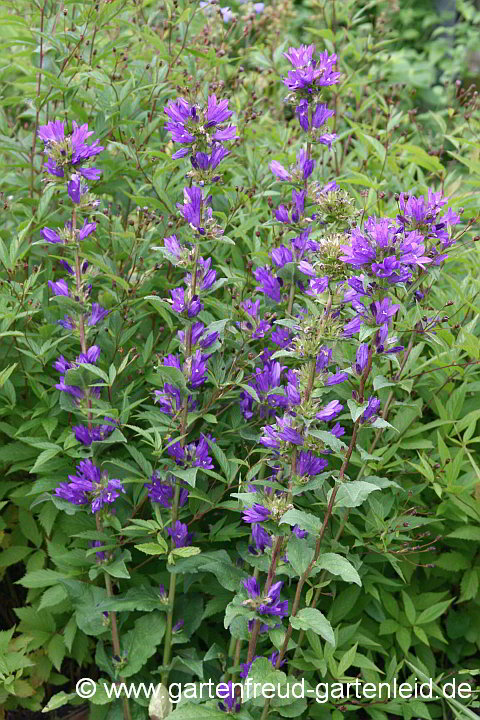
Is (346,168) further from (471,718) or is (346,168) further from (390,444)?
(471,718)

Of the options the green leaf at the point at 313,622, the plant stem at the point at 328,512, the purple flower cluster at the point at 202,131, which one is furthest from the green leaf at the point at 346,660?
the purple flower cluster at the point at 202,131

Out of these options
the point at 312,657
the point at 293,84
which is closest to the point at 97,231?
the point at 293,84

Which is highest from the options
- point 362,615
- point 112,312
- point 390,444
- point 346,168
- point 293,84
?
point 293,84

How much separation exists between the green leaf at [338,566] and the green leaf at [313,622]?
12cm

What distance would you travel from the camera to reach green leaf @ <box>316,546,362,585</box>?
1.70 meters

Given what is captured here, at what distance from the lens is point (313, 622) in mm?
1791

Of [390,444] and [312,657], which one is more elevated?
[390,444]

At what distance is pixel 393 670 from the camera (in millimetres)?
2291

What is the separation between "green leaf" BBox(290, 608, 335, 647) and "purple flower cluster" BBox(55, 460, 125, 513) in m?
0.62

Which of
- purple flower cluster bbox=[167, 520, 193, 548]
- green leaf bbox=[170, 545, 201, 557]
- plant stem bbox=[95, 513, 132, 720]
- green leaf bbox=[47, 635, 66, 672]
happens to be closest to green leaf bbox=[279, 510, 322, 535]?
green leaf bbox=[170, 545, 201, 557]

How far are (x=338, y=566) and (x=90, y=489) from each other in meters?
0.76

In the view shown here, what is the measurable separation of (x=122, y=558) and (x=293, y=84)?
1.44 m

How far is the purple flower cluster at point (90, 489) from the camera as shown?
2.10 metres

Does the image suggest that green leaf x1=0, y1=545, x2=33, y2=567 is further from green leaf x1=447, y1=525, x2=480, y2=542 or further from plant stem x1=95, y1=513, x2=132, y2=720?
green leaf x1=447, y1=525, x2=480, y2=542
